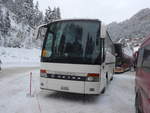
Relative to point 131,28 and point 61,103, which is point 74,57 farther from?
point 131,28

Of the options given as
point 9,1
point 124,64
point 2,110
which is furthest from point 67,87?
point 9,1

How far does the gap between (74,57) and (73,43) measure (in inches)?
22.4

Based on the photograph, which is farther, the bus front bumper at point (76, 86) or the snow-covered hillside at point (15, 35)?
the snow-covered hillside at point (15, 35)

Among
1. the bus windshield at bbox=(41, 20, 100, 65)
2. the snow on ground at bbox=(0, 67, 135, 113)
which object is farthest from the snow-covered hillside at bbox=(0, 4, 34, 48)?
the bus windshield at bbox=(41, 20, 100, 65)

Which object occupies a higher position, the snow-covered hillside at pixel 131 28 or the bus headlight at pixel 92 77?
the snow-covered hillside at pixel 131 28

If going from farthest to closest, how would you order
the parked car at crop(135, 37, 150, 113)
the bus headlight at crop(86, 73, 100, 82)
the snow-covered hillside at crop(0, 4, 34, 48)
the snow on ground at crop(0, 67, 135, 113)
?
the snow-covered hillside at crop(0, 4, 34, 48) < the bus headlight at crop(86, 73, 100, 82) < the snow on ground at crop(0, 67, 135, 113) < the parked car at crop(135, 37, 150, 113)

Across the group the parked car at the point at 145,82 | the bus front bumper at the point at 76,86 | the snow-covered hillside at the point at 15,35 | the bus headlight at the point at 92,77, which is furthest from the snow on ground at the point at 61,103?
the snow-covered hillside at the point at 15,35

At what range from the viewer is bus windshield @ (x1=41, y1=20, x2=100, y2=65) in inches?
241

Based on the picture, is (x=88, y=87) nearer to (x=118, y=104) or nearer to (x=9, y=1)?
(x=118, y=104)

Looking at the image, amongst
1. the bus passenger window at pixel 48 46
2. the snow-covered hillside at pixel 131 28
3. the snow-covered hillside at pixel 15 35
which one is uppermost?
the snow-covered hillside at pixel 131 28

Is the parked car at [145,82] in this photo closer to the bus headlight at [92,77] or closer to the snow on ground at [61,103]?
the snow on ground at [61,103]

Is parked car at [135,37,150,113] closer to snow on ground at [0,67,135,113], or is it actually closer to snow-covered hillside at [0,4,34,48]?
snow on ground at [0,67,135,113]

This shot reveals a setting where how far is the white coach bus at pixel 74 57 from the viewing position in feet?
19.9

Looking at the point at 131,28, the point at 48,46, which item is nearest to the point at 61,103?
the point at 48,46
